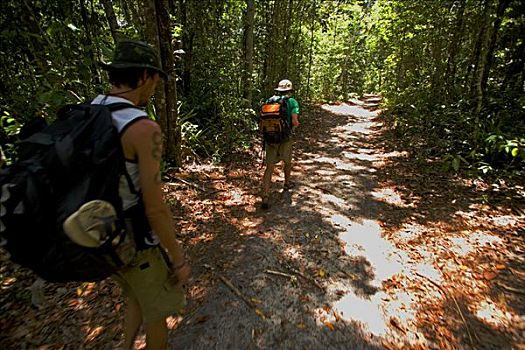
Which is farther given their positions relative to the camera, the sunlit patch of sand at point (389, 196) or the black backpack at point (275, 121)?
the sunlit patch of sand at point (389, 196)

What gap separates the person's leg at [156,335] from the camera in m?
2.04

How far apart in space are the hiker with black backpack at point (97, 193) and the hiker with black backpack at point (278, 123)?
3.50 m

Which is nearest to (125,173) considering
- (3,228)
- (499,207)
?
(3,228)

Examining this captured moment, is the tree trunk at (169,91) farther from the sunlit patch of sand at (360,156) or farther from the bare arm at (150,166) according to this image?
the sunlit patch of sand at (360,156)

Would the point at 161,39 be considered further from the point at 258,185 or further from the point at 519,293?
the point at 519,293

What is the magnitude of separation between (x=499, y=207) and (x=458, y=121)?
312cm

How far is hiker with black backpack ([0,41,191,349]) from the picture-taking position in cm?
144

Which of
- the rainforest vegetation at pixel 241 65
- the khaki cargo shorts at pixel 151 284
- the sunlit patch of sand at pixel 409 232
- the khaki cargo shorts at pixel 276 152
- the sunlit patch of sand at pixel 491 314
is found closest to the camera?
the khaki cargo shorts at pixel 151 284

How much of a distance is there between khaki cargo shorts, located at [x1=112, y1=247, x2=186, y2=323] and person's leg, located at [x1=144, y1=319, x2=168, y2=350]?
0.29 feet

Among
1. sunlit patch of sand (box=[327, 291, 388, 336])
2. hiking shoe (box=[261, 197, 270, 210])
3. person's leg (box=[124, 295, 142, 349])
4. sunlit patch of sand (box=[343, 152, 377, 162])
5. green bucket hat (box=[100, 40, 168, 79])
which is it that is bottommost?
sunlit patch of sand (box=[343, 152, 377, 162])

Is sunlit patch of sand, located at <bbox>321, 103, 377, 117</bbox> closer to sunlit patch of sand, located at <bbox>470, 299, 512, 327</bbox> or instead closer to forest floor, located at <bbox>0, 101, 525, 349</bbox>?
forest floor, located at <bbox>0, 101, 525, 349</bbox>

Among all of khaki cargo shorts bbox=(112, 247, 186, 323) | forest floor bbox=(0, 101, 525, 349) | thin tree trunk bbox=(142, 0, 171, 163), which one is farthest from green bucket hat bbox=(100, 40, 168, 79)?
thin tree trunk bbox=(142, 0, 171, 163)

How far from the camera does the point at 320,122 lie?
15078 mm

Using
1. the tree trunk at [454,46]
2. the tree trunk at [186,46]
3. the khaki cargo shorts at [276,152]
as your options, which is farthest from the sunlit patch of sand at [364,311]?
the tree trunk at [454,46]
